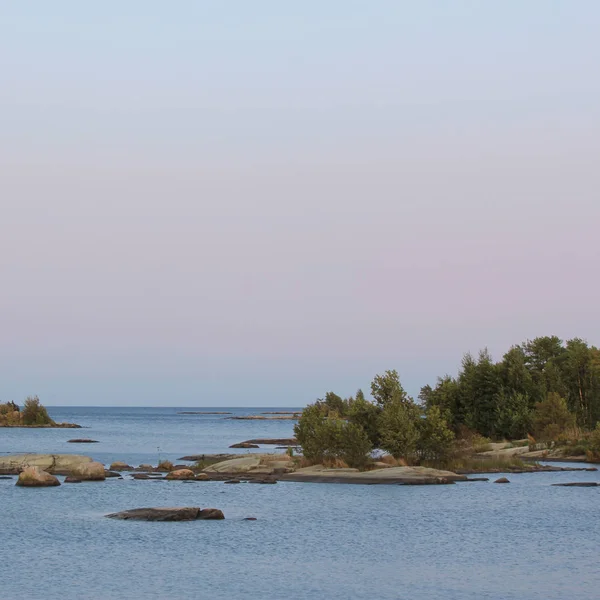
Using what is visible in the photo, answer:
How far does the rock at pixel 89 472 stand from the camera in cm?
8119

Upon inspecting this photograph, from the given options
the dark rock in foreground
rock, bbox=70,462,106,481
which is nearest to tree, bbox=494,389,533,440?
rock, bbox=70,462,106,481

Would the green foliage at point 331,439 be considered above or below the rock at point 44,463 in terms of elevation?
above

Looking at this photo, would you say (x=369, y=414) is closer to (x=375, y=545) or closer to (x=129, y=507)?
(x=129, y=507)

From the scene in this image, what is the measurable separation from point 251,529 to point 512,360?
238 feet

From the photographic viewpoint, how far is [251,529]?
5291 cm

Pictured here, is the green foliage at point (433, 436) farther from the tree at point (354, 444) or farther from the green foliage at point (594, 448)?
the green foliage at point (594, 448)

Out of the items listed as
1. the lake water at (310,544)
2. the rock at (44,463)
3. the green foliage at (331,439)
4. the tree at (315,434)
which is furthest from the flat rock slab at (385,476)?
the rock at (44,463)

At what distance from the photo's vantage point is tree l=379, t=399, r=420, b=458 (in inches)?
3152

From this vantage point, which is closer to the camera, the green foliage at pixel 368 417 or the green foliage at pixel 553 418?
the green foliage at pixel 368 417

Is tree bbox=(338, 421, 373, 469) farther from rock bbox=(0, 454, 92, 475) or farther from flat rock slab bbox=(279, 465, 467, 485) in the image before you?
rock bbox=(0, 454, 92, 475)

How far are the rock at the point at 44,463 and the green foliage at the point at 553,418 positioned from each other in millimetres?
53483

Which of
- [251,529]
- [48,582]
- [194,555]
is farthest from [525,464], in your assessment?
[48,582]

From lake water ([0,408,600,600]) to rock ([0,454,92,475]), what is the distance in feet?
36.2

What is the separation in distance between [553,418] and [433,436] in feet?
116
